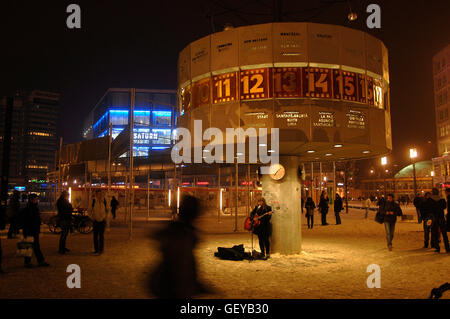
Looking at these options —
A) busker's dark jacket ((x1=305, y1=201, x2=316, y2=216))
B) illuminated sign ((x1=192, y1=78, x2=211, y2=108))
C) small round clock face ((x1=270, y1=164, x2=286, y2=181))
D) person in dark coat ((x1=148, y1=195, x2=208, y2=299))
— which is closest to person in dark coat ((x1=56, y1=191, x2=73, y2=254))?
illuminated sign ((x1=192, y1=78, x2=211, y2=108))

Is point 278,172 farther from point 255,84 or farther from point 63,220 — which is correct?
point 63,220

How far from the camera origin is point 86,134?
156 meters

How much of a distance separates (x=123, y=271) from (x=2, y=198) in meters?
16.7

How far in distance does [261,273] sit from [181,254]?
419cm

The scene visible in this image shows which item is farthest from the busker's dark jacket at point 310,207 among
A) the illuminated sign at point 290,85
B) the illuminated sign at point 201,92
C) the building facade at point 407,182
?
the building facade at point 407,182

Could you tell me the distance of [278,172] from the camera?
12305mm

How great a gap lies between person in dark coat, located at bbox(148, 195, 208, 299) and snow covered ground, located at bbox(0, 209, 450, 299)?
180 millimetres

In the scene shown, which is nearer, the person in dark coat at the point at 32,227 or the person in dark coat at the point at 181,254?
the person in dark coat at the point at 181,254

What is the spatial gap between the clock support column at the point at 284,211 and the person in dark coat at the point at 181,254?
674 cm

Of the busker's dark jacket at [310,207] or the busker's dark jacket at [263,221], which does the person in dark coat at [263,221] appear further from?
the busker's dark jacket at [310,207]

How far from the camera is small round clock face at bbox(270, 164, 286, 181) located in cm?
1227

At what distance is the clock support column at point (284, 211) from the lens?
12242mm
